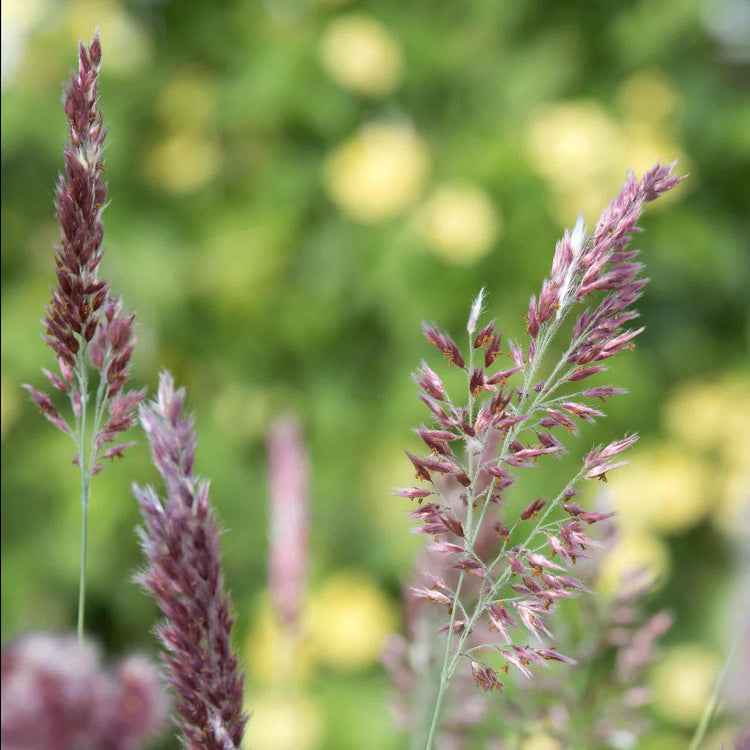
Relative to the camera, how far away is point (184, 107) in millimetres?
2004

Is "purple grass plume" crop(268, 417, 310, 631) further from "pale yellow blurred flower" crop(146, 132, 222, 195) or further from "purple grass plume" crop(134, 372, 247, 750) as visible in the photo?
"pale yellow blurred flower" crop(146, 132, 222, 195)

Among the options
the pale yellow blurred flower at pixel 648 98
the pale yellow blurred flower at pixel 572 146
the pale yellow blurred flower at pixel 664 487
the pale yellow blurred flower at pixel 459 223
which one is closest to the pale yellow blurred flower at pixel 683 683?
the pale yellow blurred flower at pixel 664 487

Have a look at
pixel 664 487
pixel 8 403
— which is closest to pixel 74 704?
pixel 8 403

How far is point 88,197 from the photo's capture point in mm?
303

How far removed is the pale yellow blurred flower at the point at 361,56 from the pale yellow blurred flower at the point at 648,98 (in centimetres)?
54

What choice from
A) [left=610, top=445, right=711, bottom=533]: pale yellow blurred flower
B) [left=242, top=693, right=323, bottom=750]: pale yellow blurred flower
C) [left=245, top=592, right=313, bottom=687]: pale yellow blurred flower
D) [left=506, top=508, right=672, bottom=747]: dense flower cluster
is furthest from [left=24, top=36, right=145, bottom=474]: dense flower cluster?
[left=610, top=445, right=711, bottom=533]: pale yellow blurred flower

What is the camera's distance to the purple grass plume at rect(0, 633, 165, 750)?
297 mm

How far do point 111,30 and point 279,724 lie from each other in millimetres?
1471

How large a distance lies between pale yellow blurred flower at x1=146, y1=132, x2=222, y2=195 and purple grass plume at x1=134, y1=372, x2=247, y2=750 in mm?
1760

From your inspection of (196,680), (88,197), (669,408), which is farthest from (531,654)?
(669,408)

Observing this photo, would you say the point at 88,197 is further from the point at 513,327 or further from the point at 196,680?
the point at 513,327

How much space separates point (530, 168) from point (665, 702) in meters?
1.07

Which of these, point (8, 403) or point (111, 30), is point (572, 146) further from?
point (8, 403)

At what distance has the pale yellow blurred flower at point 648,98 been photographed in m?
2.05
